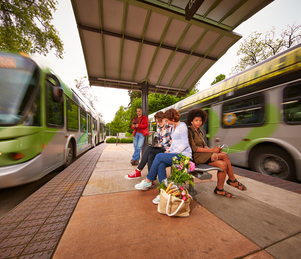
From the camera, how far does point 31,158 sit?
2.63 metres

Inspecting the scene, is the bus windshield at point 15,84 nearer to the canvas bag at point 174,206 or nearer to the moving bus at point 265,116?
the canvas bag at point 174,206

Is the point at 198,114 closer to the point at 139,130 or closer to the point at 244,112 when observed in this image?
the point at 139,130

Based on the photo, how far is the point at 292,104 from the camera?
3439mm

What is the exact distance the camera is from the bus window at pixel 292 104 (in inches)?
131

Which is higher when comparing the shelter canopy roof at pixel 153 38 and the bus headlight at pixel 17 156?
the shelter canopy roof at pixel 153 38

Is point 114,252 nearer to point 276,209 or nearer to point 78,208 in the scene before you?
point 78,208

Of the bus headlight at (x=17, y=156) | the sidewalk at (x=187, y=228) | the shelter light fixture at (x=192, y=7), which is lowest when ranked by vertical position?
the sidewalk at (x=187, y=228)

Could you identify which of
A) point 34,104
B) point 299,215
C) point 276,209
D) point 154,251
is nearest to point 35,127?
point 34,104

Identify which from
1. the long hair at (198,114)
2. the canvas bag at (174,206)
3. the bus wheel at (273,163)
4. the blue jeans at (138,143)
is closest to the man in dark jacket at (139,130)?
the blue jeans at (138,143)

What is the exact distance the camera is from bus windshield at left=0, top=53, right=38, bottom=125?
2.41 m

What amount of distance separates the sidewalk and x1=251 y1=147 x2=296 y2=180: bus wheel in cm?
105

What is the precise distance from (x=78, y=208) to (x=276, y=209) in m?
3.02

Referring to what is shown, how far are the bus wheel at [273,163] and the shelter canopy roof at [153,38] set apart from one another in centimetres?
338

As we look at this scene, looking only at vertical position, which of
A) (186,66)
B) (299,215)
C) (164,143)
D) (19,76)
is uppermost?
(186,66)
